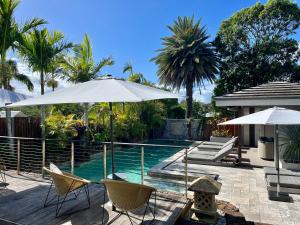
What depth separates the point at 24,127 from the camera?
405 inches

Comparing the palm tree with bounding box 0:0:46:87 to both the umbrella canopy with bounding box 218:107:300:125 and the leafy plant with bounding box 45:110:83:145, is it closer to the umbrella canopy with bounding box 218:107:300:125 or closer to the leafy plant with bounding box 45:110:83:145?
the leafy plant with bounding box 45:110:83:145

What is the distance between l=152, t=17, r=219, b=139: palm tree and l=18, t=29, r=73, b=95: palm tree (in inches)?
513

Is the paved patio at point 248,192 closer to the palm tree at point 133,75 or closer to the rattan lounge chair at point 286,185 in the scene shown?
the rattan lounge chair at point 286,185

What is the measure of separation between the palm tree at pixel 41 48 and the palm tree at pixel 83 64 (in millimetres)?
2248

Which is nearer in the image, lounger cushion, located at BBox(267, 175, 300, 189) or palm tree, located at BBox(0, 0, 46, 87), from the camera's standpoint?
lounger cushion, located at BBox(267, 175, 300, 189)

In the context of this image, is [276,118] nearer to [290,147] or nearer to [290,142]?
[290,142]

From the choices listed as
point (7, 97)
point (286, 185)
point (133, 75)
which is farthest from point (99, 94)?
point (133, 75)

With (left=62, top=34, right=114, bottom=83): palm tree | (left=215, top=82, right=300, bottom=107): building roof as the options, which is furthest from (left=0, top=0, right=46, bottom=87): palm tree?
(left=215, top=82, right=300, bottom=107): building roof

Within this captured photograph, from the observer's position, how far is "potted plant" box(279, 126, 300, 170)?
8.80 m

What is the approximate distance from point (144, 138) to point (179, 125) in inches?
149

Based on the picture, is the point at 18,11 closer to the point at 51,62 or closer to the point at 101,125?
the point at 51,62

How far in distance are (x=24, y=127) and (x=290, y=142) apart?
9.63 meters

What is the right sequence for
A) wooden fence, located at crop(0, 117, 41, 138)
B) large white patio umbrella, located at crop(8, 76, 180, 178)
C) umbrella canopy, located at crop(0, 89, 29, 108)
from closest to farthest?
large white patio umbrella, located at crop(8, 76, 180, 178) → umbrella canopy, located at crop(0, 89, 29, 108) → wooden fence, located at crop(0, 117, 41, 138)

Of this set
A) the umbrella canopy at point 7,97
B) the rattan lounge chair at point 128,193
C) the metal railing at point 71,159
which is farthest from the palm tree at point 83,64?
the rattan lounge chair at point 128,193
